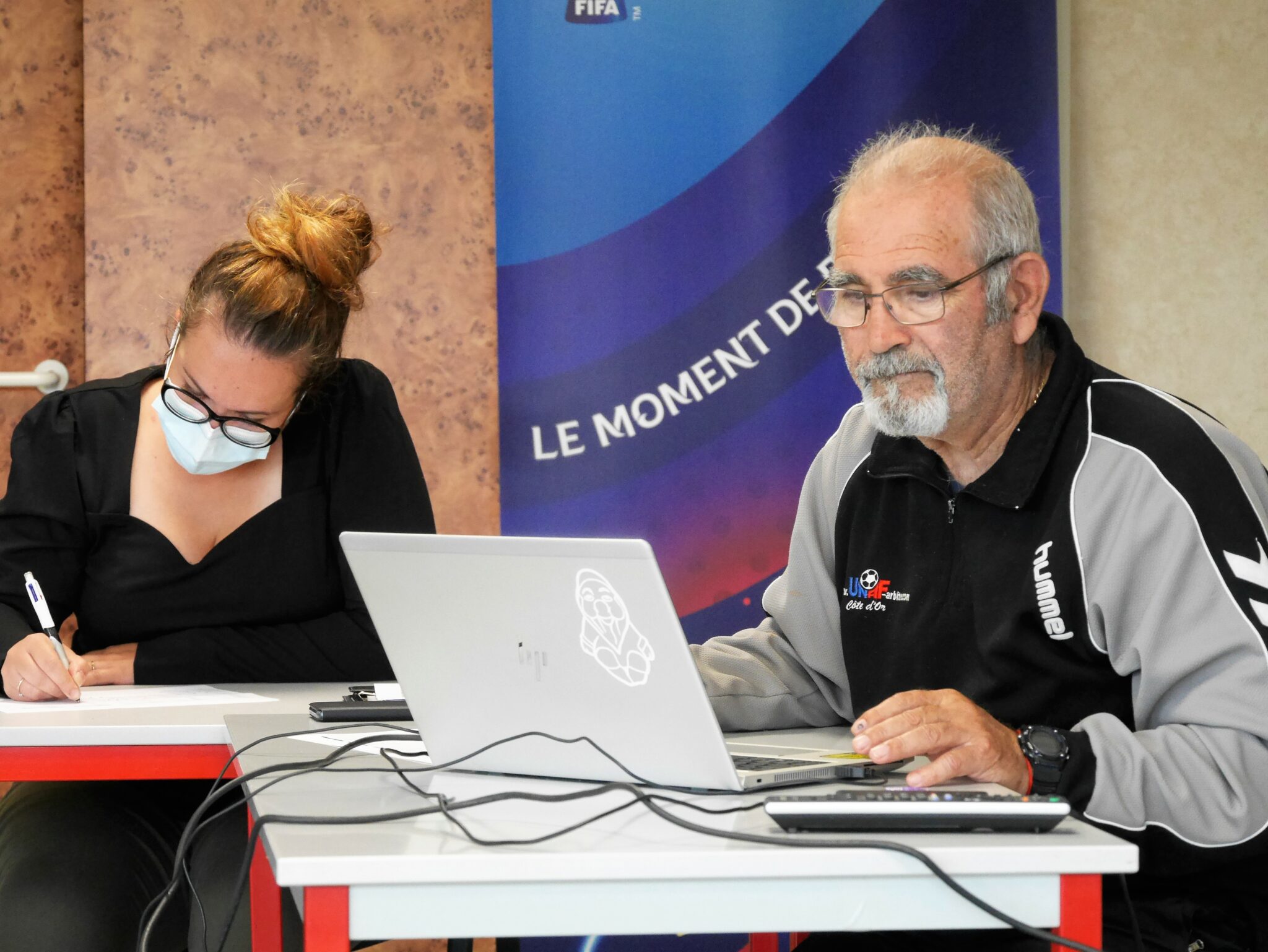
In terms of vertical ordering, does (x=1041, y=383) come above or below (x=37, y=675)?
above

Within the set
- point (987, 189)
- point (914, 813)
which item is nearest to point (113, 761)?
point (914, 813)

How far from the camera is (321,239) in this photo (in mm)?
1990

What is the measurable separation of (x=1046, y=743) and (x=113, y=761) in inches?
39.3

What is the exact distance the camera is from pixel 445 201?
2.81 meters

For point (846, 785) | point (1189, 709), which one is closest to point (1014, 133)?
point (1189, 709)

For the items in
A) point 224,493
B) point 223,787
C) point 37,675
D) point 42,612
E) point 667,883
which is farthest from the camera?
point 224,493

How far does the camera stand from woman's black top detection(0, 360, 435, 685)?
6.38 ft

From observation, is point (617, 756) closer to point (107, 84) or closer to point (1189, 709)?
point (1189, 709)

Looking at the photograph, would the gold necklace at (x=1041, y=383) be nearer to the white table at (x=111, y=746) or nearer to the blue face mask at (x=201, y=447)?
the white table at (x=111, y=746)

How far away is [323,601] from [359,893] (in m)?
1.30

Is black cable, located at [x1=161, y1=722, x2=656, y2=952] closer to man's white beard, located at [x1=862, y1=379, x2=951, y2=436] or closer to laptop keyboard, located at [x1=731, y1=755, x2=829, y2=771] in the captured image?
laptop keyboard, located at [x1=731, y1=755, x2=829, y2=771]

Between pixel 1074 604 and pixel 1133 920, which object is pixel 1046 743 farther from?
pixel 1074 604

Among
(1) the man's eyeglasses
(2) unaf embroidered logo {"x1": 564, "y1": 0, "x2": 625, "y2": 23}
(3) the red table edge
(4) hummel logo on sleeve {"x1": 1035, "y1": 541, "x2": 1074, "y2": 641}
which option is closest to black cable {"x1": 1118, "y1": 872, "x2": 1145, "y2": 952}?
(4) hummel logo on sleeve {"x1": 1035, "y1": 541, "x2": 1074, "y2": 641}

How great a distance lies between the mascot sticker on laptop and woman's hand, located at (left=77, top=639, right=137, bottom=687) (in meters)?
1.14
